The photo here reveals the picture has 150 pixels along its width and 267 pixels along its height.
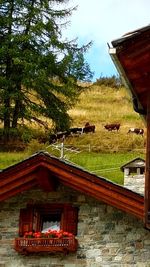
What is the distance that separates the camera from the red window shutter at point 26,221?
15.7 meters

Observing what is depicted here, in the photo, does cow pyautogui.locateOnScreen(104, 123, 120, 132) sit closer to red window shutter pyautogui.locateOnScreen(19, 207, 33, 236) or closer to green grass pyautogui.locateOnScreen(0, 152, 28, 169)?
green grass pyautogui.locateOnScreen(0, 152, 28, 169)

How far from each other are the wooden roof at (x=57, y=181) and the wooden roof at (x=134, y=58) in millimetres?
4060

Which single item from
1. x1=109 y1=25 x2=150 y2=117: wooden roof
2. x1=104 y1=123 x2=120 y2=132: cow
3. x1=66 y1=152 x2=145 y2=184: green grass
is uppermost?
x1=104 y1=123 x2=120 y2=132: cow

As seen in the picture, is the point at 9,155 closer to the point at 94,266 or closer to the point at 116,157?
the point at 116,157

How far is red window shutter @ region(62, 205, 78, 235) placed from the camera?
15492 mm

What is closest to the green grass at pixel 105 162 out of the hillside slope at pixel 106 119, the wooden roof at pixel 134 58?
the hillside slope at pixel 106 119

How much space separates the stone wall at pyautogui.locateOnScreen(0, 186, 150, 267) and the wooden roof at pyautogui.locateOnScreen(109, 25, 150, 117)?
4664 millimetres

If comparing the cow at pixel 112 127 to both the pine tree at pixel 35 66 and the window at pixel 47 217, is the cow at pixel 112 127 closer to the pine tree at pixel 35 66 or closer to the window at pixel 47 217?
the pine tree at pixel 35 66

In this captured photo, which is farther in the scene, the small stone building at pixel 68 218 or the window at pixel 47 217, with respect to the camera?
the window at pixel 47 217

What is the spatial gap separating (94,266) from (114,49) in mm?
6222

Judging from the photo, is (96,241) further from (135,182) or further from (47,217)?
(135,182)

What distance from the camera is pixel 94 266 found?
15.2 metres

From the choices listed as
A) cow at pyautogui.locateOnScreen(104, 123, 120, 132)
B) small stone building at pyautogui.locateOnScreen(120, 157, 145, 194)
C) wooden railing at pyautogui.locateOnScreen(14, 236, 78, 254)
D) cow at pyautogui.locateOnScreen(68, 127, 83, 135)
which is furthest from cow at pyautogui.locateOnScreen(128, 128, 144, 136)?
wooden railing at pyautogui.locateOnScreen(14, 236, 78, 254)

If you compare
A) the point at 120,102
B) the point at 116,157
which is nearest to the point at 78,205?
the point at 116,157
